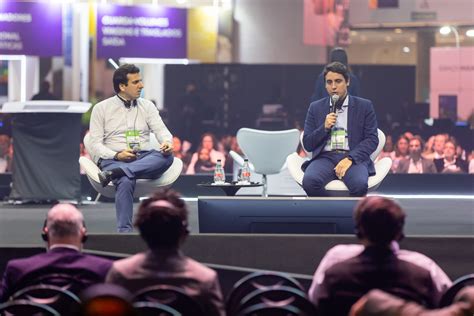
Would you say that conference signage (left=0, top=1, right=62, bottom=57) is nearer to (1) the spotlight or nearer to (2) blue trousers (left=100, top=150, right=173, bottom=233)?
(2) blue trousers (left=100, top=150, right=173, bottom=233)

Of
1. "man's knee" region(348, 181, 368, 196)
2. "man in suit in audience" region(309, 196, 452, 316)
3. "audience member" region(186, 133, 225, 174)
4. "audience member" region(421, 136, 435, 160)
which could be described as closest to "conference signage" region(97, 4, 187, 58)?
"audience member" region(186, 133, 225, 174)

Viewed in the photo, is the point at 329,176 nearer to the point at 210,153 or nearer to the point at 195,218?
the point at 195,218

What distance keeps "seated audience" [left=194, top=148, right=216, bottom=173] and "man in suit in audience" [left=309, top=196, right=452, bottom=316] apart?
716 cm

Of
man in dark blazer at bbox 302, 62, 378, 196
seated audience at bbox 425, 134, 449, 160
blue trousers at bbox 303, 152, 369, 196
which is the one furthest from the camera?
seated audience at bbox 425, 134, 449, 160

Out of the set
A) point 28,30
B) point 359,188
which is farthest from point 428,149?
point 28,30

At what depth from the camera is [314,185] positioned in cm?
707

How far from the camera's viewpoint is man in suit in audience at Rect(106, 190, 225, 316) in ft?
12.2

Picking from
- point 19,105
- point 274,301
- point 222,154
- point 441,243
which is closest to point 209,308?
point 274,301

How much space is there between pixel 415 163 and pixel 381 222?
7.50m

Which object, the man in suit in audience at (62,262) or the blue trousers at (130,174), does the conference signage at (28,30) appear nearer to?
the blue trousers at (130,174)

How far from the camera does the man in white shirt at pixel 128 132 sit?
23.6ft

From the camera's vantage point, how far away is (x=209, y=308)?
369 centimetres

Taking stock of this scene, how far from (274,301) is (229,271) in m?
1.40

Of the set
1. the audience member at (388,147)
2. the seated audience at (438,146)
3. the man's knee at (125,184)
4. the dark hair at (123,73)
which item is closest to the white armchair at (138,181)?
the man's knee at (125,184)
